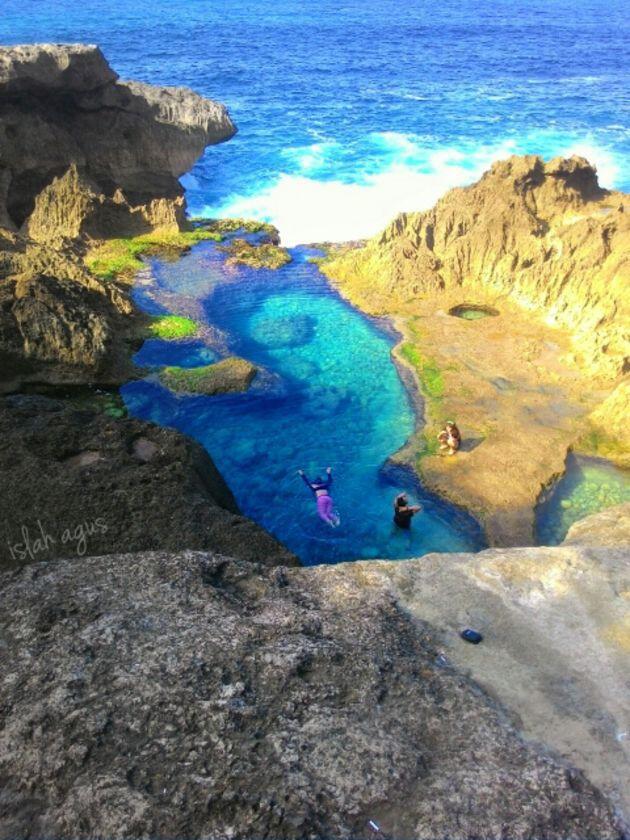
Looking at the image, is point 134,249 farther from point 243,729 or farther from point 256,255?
point 243,729

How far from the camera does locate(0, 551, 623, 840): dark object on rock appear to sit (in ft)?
20.0

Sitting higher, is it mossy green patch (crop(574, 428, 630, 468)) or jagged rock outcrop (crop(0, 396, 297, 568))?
jagged rock outcrop (crop(0, 396, 297, 568))

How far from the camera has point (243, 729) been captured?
6812mm

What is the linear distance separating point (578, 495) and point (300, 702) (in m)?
14.5

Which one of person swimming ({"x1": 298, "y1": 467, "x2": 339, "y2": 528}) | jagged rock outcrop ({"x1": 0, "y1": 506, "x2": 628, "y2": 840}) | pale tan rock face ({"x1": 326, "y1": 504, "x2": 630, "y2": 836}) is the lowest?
person swimming ({"x1": 298, "y1": 467, "x2": 339, "y2": 528})

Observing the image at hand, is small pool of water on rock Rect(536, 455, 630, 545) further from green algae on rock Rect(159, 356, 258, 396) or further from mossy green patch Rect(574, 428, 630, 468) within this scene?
green algae on rock Rect(159, 356, 258, 396)

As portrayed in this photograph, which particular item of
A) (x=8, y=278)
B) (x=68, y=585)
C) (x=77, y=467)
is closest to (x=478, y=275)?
(x=8, y=278)

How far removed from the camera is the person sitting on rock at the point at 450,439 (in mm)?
20281

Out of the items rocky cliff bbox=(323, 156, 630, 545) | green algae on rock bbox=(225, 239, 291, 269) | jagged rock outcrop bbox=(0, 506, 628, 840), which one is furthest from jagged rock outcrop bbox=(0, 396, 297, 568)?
green algae on rock bbox=(225, 239, 291, 269)

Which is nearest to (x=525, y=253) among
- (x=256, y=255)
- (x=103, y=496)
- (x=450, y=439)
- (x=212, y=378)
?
(x=256, y=255)

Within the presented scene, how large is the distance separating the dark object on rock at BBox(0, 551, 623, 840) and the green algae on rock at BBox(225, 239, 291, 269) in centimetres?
2730

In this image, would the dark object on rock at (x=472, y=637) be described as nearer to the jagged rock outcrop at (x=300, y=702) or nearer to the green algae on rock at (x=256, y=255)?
the jagged rock outcrop at (x=300, y=702)

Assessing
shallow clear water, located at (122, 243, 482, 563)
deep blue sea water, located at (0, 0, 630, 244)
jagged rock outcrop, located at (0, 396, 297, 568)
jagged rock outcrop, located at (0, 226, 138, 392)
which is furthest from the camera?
deep blue sea water, located at (0, 0, 630, 244)

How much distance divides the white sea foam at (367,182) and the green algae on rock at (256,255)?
3677mm
